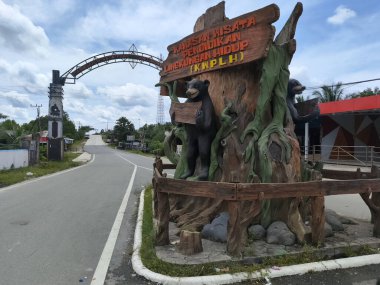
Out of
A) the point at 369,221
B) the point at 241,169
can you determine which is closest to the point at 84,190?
the point at 241,169

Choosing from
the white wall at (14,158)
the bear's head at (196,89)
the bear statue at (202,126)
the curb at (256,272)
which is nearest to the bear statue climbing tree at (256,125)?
the bear statue at (202,126)

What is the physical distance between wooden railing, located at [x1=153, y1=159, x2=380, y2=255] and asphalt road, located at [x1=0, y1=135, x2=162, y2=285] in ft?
3.84

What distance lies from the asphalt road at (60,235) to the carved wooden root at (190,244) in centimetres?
83

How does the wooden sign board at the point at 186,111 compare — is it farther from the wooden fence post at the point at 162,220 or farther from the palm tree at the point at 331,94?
the palm tree at the point at 331,94

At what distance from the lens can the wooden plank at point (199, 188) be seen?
4948 millimetres

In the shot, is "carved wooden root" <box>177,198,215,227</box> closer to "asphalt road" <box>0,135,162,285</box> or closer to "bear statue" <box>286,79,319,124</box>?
"asphalt road" <box>0,135,162,285</box>

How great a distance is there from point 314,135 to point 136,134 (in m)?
75.1

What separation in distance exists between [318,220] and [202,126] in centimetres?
266

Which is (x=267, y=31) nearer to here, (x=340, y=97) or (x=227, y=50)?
(x=227, y=50)

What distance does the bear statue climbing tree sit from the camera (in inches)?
246

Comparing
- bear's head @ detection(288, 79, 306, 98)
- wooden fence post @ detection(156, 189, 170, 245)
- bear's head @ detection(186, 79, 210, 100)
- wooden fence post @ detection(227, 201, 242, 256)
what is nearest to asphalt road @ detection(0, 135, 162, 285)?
wooden fence post @ detection(156, 189, 170, 245)

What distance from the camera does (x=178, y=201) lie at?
25.2 ft

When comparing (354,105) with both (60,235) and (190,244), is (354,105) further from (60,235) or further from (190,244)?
(190,244)

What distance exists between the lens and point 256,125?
6703 mm
